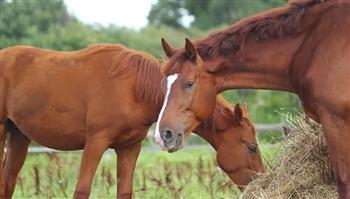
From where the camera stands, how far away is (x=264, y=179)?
6355 mm

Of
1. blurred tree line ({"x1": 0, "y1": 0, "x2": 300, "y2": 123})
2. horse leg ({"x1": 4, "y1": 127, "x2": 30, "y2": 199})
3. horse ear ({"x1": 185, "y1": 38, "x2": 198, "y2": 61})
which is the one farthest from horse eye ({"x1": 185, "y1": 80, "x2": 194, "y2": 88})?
blurred tree line ({"x1": 0, "y1": 0, "x2": 300, "y2": 123})

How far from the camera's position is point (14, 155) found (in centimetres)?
791

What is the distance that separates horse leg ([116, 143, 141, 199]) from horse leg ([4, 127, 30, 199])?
1371 mm

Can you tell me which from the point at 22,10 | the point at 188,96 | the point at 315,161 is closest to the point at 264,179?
the point at 315,161

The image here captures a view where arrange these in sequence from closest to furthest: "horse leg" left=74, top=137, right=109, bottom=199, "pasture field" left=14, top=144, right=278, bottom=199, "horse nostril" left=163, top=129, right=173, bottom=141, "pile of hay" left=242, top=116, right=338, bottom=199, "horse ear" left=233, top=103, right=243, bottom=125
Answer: "horse nostril" left=163, top=129, right=173, bottom=141 < "pile of hay" left=242, top=116, right=338, bottom=199 < "horse leg" left=74, top=137, right=109, bottom=199 < "horse ear" left=233, top=103, right=243, bottom=125 < "pasture field" left=14, top=144, right=278, bottom=199

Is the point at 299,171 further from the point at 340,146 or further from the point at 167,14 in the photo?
the point at 167,14

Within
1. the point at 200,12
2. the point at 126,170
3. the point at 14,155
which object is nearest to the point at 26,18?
the point at 200,12

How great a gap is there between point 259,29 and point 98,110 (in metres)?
1.93

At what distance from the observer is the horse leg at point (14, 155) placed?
309 inches

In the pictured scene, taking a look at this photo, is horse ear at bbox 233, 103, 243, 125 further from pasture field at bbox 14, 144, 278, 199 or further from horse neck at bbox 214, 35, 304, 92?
horse neck at bbox 214, 35, 304, 92

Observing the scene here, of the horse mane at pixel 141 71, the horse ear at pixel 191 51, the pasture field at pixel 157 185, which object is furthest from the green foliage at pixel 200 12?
the horse ear at pixel 191 51

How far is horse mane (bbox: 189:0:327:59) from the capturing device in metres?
5.51

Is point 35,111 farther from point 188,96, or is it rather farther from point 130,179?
point 188,96

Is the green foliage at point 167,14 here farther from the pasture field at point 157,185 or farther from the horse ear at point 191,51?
the horse ear at point 191,51
